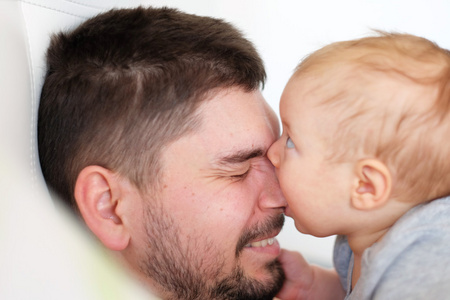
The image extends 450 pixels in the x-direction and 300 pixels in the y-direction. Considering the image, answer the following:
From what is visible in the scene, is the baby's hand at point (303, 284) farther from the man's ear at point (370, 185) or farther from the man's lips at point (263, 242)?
the man's ear at point (370, 185)

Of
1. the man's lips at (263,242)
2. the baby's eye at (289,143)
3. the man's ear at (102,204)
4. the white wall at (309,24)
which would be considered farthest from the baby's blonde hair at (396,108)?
the white wall at (309,24)

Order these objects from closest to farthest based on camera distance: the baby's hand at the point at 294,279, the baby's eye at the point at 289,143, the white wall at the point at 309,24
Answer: the baby's eye at the point at 289,143
the baby's hand at the point at 294,279
the white wall at the point at 309,24

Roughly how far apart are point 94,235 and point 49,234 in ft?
0.53

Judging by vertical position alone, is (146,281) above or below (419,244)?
below

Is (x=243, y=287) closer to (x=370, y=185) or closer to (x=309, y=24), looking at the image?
(x=370, y=185)

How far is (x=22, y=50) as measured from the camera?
1071mm

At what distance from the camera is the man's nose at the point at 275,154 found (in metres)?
1.13

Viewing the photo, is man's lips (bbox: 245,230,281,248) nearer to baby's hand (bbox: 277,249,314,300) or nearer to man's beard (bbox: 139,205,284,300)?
man's beard (bbox: 139,205,284,300)

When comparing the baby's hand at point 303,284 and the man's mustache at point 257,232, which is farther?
the baby's hand at point 303,284

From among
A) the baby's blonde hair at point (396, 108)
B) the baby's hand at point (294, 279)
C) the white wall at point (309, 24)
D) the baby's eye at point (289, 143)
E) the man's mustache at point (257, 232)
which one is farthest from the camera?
the white wall at point (309, 24)

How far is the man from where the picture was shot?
1120 millimetres

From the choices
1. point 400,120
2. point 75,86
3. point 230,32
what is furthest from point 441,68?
point 75,86

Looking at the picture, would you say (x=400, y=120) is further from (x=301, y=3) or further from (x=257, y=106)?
(x=301, y=3)

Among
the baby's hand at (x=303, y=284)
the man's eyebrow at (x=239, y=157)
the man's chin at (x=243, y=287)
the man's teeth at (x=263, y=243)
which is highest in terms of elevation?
the man's eyebrow at (x=239, y=157)
